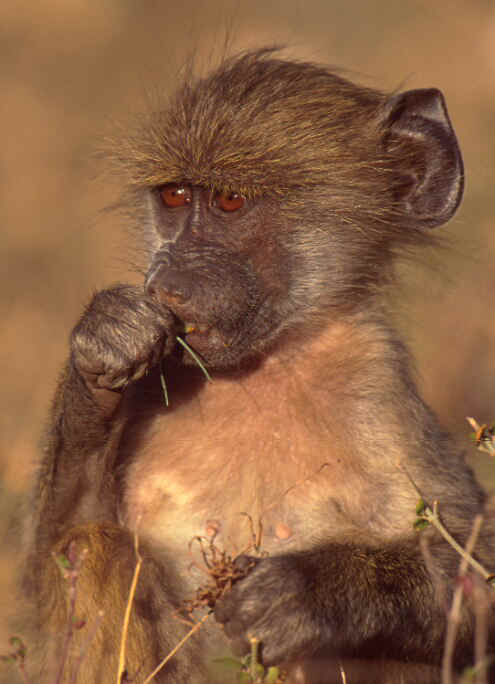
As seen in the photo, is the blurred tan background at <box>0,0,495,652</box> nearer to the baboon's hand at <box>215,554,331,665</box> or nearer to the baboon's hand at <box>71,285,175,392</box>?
the baboon's hand at <box>71,285,175,392</box>

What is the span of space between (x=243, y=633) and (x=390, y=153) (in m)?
1.90

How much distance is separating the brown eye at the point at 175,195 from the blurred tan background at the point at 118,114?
1.94 m

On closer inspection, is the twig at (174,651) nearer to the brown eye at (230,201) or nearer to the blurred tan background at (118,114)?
the brown eye at (230,201)

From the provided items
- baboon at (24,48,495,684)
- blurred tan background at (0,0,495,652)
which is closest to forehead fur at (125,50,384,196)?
baboon at (24,48,495,684)

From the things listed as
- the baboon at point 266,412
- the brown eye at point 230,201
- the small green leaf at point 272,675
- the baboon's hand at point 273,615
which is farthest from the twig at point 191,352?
the small green leaf at point 272,675

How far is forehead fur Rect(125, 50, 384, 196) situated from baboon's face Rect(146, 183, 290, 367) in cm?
8

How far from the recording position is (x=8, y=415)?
6.11 m

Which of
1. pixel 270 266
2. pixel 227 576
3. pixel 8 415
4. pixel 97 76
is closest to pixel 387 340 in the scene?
pixel 270 266

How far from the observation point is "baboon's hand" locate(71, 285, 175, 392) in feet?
9.78

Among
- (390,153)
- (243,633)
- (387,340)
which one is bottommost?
(243,633)

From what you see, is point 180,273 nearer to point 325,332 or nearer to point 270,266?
point 270,266

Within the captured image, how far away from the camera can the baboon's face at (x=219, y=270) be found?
324cm

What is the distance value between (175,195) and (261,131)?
41 centimetres

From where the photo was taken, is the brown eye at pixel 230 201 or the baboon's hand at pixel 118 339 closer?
the baboon's hand at pixel 118 339
